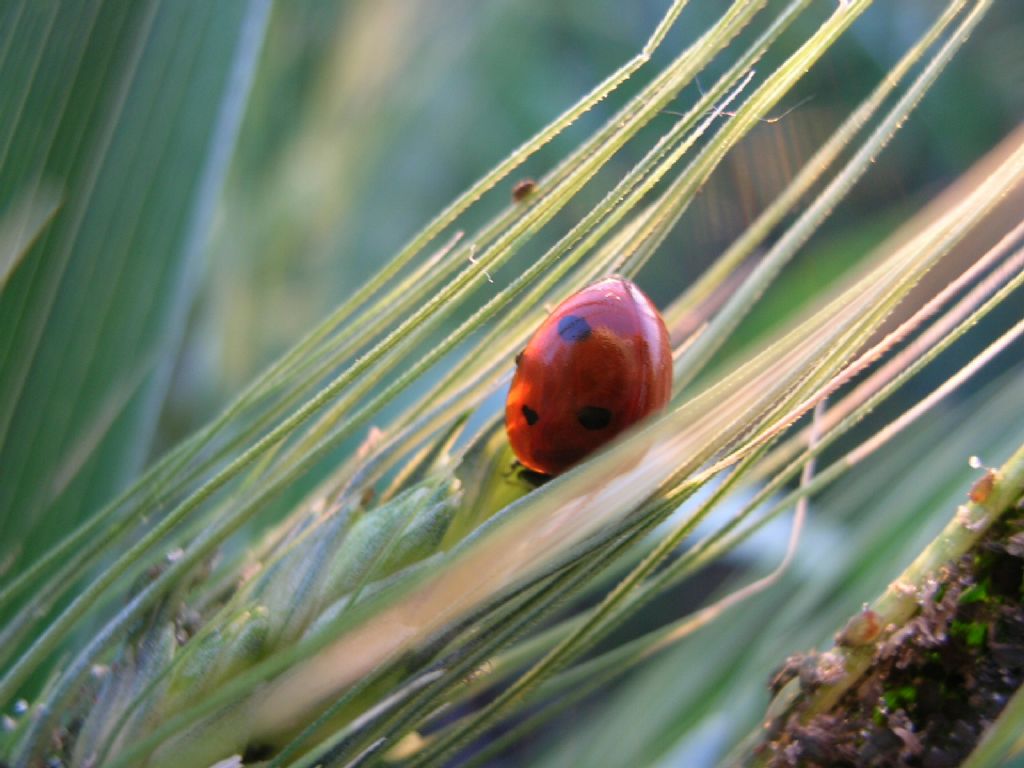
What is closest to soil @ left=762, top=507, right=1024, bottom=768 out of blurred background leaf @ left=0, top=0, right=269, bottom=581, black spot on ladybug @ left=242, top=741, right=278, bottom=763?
black spot on ladybug @ left=242, top=741, right=278, bottom=763

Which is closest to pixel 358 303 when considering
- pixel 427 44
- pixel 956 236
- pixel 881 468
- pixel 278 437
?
pixel 278 437

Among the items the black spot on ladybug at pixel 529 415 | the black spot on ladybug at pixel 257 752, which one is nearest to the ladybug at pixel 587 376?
the black spot on ladybug at pixel 529 415

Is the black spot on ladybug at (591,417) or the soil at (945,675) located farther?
the black spot on ladybug at (591,417)

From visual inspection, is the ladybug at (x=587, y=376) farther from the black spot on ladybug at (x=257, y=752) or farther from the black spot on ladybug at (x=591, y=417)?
the black spot on ladybug at (x=257, y=752)

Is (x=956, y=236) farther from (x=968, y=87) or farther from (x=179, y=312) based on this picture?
(x=968, y=87)

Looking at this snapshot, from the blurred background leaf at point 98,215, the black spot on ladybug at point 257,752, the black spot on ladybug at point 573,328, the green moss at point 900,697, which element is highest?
the blurred background leaf at point 98,215

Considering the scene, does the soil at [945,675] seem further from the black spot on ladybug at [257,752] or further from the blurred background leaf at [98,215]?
the blurred background leaf at [98,215]

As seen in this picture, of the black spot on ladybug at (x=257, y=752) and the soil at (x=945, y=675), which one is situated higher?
the black spot on ladybug at (x=257, y=752)

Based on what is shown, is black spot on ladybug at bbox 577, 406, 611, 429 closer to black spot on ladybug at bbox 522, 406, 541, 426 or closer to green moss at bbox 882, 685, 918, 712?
black spot on ladybug at bbox 522, 406, 541, 426

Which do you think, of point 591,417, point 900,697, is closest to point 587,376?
point 591,417
